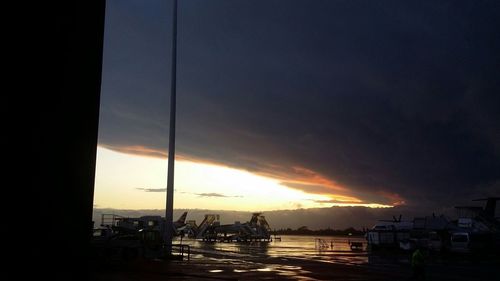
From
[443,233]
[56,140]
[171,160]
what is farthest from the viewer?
[443,233]

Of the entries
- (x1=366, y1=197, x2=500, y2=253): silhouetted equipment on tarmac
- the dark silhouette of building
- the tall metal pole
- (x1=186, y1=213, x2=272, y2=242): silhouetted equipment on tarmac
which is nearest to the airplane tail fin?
(x1=186, y1=213, x2=272, y2=242): silhouetted equipment on tarmac

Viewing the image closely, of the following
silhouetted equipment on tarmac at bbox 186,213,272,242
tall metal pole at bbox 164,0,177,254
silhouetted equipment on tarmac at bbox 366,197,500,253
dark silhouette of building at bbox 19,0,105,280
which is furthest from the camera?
silhouetted equipment on tarmac at bbox 186,213,272,242

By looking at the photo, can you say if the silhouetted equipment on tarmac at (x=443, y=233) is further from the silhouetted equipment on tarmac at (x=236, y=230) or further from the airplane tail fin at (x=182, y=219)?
the airplane tail fin at (x=182, y=219)

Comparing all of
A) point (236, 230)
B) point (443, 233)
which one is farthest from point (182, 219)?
point (443, 233)

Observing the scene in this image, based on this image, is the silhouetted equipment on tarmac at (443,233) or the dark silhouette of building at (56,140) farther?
the silhouetted equipment on tarmac at (443,233)

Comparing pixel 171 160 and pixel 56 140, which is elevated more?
pixel 171 160

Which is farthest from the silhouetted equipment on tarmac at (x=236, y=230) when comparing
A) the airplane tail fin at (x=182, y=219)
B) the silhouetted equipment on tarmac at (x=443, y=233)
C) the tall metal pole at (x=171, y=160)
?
the tall metal pole at (x=171, y=160)

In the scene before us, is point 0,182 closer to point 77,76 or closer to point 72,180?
point 72,180

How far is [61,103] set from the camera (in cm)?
265

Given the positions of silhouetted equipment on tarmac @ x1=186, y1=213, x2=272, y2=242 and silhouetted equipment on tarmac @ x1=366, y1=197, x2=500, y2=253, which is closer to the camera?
silhouetted equipment on tarmac @ x1=366, y1=197, x2=500, y2=253

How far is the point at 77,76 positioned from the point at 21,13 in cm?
46

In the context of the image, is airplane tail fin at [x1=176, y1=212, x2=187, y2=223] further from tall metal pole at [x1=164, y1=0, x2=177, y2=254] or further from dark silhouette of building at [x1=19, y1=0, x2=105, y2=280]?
dark silhouette of building at [x1=19, y1=0, x2=105, y2=280]

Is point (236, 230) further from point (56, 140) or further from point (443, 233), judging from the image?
point (56, 140)

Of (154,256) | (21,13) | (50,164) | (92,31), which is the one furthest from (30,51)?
(154,256)
